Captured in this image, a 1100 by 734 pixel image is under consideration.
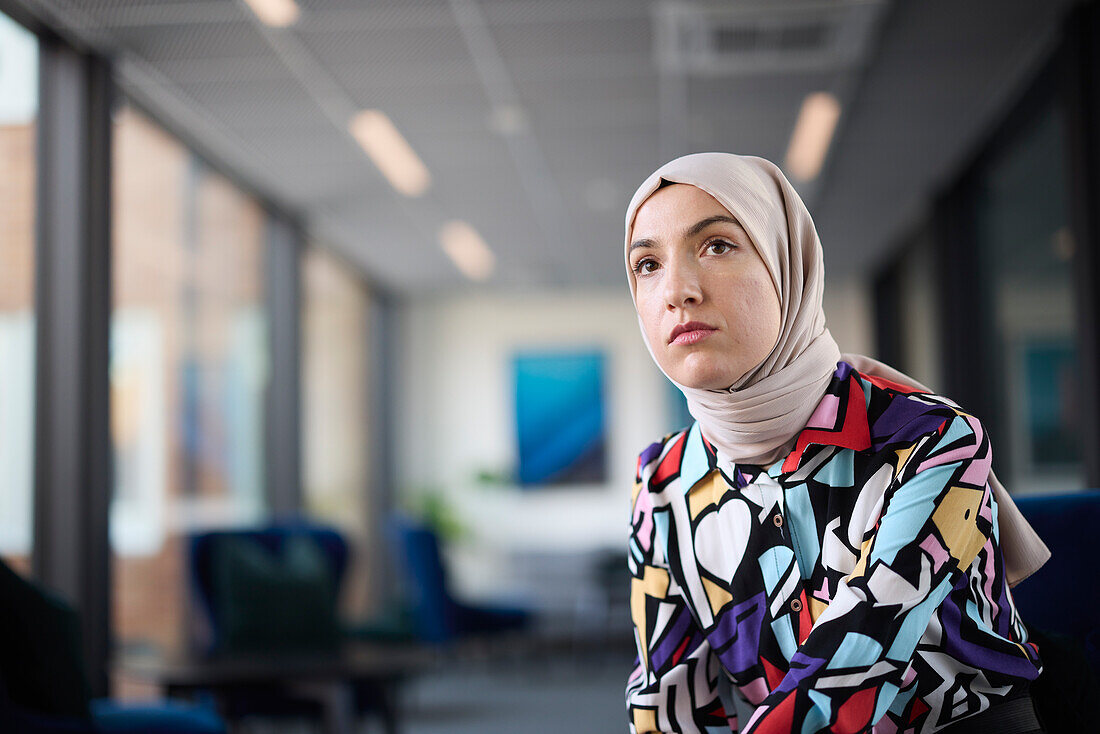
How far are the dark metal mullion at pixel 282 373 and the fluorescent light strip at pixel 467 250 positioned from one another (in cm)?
105

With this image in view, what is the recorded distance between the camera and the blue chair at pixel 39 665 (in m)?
2.03

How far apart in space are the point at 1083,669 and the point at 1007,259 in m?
4.05

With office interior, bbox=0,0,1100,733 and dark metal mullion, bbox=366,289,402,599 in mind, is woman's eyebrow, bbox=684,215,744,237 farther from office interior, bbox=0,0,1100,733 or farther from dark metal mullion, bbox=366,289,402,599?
dark metal mullion, bbox=366,289,402,599

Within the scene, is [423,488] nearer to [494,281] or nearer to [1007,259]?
[494,281]

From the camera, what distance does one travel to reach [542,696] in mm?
5684

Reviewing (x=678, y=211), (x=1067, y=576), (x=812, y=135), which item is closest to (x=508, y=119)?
(x=812, y=135)

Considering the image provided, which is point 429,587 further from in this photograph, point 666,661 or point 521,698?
point 666,661

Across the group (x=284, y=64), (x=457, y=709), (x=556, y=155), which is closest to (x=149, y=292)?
(x=284, y=64)

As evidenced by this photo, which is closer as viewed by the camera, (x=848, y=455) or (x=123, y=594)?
(x=848, y=455)

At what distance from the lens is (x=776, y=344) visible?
3.04ft

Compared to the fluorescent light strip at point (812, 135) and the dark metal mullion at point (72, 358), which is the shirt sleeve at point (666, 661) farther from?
the fluorescent light strip at point (812, 135)

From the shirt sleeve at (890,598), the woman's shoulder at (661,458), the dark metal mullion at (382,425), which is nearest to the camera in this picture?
the shirt sleeve at (890,598)

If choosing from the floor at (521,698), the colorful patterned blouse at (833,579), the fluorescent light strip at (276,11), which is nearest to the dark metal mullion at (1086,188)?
the floor at (521,698)

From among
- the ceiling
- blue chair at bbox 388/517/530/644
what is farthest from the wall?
the ceiling
